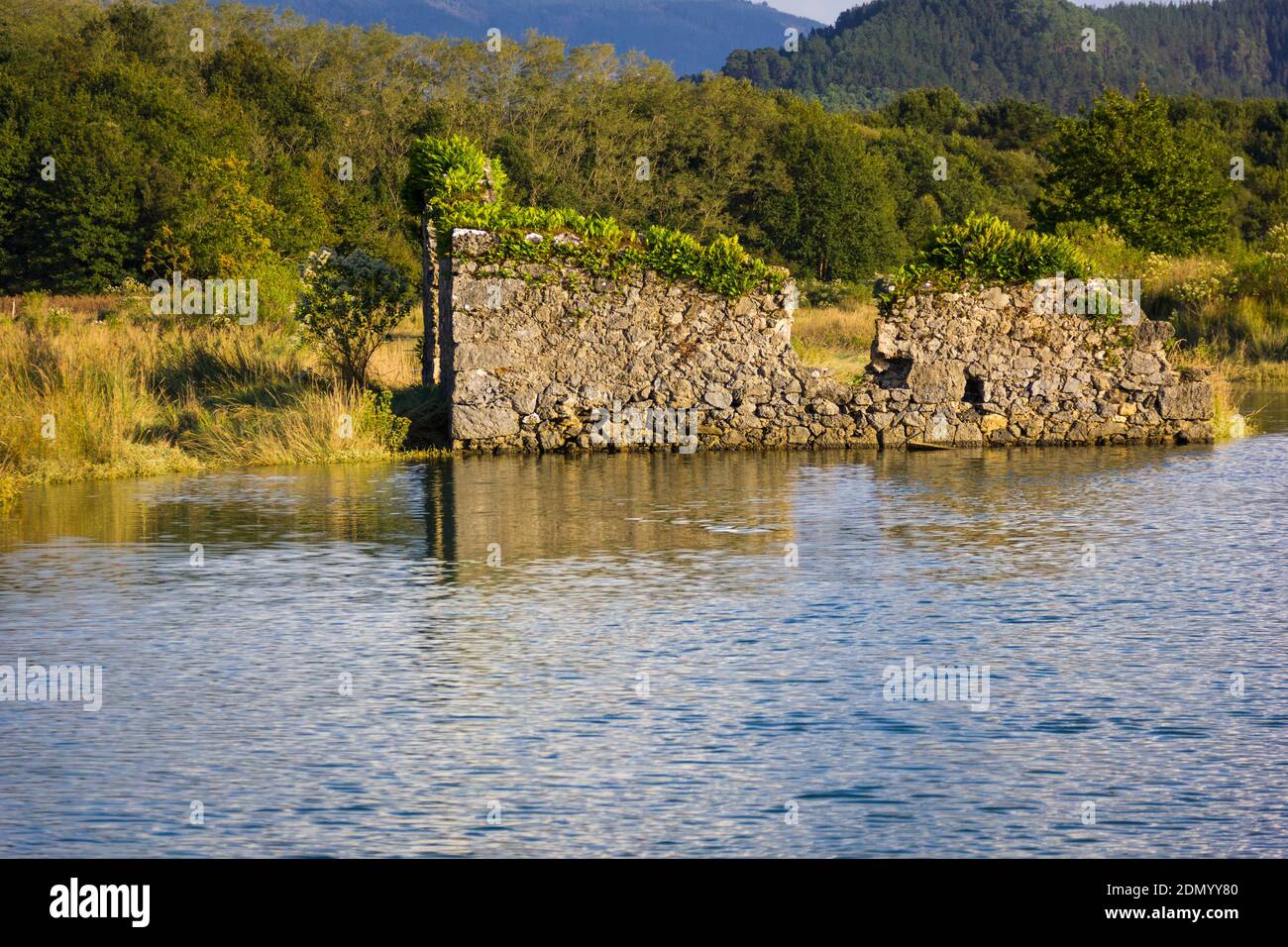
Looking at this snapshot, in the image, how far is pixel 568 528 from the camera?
14.3 meters

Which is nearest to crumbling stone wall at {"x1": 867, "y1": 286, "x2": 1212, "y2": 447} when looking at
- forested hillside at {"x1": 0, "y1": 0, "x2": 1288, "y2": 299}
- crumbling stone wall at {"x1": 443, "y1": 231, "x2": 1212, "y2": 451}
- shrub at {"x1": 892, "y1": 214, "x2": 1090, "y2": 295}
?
crumbling stone wall at {"x1": 443, "y1": 231, "x2": 1212, "y2": 451}

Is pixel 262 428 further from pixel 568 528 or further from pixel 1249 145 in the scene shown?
pixel 1249 145

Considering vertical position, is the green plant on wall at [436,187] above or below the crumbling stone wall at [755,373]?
above

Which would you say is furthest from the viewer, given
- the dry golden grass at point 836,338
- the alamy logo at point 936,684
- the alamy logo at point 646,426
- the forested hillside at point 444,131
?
the forested hillside at point 444,131

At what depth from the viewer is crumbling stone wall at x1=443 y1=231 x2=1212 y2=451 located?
20562mm

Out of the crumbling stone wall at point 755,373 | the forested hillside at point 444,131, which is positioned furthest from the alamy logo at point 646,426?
the forested hillside at point 444,131

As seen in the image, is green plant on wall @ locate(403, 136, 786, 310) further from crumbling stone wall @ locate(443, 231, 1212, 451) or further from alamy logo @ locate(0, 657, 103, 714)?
alamy logo @ locate(0, 657, 103, 714)

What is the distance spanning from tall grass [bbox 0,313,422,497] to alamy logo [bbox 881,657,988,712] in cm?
1083

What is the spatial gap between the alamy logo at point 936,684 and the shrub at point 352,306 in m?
15.5

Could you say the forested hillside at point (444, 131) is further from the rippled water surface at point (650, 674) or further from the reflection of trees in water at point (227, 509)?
the rippled water surface at point (650, 674)

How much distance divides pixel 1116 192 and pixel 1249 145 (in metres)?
46.7
